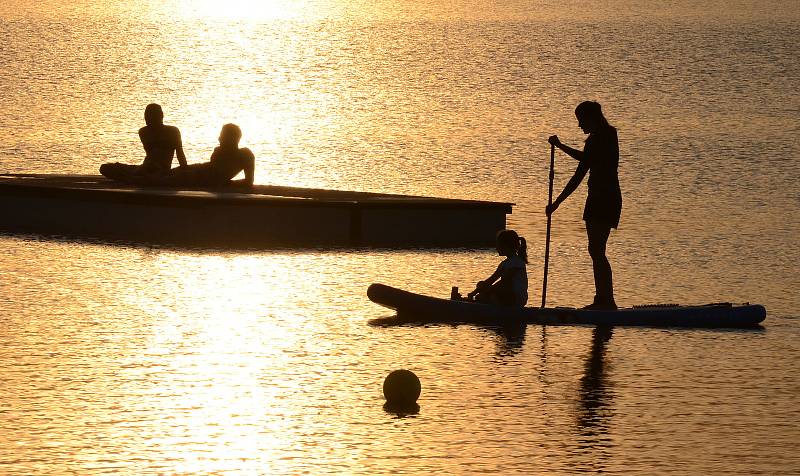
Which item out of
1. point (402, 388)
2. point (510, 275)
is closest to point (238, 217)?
point (510, 275)

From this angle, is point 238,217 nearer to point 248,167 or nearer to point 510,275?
point 248,167

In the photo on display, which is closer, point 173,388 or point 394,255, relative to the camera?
point 173,388

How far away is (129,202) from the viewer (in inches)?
862

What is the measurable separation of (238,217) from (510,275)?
633cm

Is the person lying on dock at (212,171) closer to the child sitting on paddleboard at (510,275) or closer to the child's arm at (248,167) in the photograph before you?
the child's arm at (248,167)

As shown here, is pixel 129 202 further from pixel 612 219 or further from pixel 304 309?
pixel 612 219

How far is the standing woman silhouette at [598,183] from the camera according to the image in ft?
53.7

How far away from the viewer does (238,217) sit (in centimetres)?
2159

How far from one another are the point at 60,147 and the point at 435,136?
8.49 meters

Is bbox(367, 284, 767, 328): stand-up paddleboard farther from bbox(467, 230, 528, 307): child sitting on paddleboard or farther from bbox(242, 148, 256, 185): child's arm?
bbox(242, 148, 256, 185): child's arm

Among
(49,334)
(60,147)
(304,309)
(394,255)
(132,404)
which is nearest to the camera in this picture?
(132,404)

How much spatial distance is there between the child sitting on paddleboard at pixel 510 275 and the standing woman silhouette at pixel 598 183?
0.56 metres

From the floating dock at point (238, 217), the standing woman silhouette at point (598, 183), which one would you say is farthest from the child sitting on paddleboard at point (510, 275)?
the floating dock at point (238, 217)

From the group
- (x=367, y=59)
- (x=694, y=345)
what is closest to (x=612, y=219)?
(x=694, y=345)
